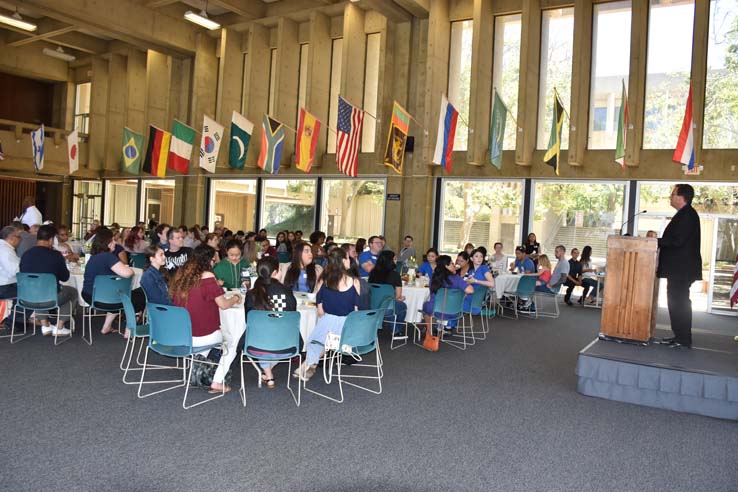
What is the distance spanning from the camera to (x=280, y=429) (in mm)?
4672

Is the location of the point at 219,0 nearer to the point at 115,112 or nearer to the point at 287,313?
the point at 115,112

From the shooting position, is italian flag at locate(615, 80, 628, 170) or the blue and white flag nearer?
italian flag at locate(615, 80, 628, 170)

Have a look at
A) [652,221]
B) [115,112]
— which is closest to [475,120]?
[652,221]

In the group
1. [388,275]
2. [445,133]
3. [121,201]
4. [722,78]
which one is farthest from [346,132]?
[121,201]

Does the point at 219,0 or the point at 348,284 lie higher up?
the point at 219,0

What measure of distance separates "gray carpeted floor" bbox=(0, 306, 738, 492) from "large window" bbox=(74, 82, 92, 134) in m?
19.7

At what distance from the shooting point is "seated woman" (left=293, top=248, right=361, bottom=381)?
19.0 feet

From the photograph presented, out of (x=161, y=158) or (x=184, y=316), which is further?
(x=161, y=158)

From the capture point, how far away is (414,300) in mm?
8273

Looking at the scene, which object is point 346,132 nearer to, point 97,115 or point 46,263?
point 46,263

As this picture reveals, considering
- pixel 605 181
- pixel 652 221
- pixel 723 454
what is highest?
pixel 605 181

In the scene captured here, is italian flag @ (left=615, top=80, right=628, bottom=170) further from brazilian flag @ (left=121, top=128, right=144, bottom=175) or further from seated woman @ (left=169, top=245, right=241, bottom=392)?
brazilian flag @ (left=121, top=128, right=144, bottom=175)

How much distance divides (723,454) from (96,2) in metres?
16.8

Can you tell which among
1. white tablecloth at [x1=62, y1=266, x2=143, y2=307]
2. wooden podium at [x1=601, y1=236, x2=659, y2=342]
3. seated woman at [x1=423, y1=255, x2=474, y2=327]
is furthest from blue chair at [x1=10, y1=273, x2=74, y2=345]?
wooden podium at [x1=601, y1=236, x2=659, y2=342]
